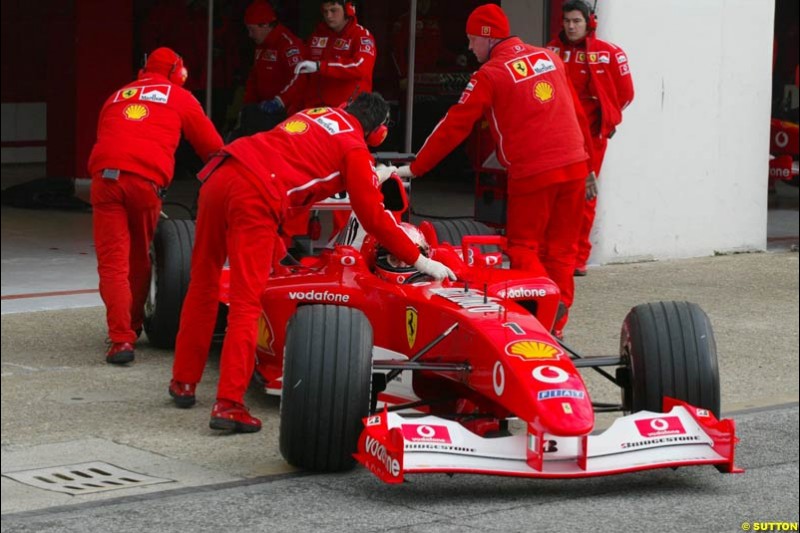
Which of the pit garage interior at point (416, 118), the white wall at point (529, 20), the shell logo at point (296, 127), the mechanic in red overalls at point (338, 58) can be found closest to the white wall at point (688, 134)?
the pit garage interior at point (416, 118)

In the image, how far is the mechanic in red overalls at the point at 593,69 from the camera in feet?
35.0

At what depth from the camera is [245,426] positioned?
7090 millimetres

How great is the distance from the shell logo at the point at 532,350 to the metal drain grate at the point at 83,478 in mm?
1441

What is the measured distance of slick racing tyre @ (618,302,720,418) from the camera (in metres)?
6.60

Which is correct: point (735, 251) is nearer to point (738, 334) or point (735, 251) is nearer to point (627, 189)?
point (627, 189)

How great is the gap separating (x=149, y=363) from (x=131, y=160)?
110cm

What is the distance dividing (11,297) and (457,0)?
669 cm

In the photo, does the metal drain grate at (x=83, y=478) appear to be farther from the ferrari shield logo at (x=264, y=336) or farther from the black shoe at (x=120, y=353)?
the black shoe at (x=120, y=353)

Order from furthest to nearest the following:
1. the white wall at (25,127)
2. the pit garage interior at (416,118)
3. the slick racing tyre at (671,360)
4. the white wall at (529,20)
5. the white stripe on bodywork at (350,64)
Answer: the white wall at (25,127) < the pit garage interior at (416,118) < the white wall at (529,20) < the white stripe on bodywork at (350,64) < the slick racing tyre at (671,360)

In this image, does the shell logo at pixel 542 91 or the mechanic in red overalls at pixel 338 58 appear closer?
the shell logo at pixel 542 91

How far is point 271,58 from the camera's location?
43.8ft

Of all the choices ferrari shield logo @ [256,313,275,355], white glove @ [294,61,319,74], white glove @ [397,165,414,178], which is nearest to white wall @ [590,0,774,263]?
white glove @ [294,61,319,74]

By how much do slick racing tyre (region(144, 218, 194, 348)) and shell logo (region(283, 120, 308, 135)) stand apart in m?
1.87

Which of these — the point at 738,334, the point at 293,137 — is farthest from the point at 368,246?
the point at 738,334
